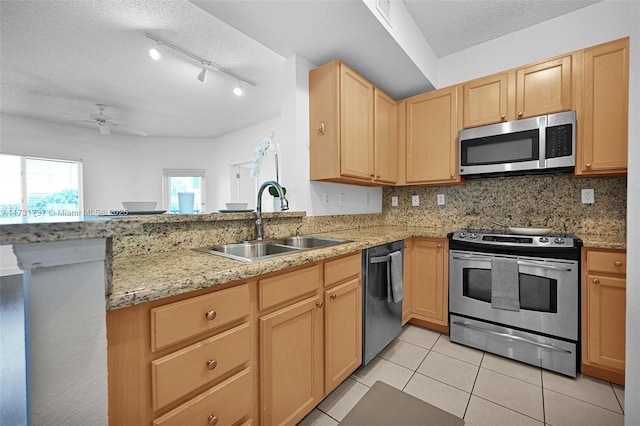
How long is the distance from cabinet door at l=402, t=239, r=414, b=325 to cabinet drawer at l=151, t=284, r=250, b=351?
176cm

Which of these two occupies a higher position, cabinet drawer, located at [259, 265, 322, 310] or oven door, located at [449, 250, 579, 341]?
cabinet drawer, located at [259, 265, 322, 310]

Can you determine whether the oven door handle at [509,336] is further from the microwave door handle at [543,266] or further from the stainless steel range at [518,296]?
the microwave door handle at [543,266]

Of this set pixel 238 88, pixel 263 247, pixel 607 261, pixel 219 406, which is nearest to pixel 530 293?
pixel 607 261

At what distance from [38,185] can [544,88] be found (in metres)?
7.71

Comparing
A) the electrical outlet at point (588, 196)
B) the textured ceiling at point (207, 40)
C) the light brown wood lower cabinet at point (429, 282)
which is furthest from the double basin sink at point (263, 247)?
the electrical outlet at point (588, 196)

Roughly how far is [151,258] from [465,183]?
2746 mm

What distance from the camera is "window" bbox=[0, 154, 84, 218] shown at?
4688 millimetres

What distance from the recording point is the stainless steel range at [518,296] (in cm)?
182

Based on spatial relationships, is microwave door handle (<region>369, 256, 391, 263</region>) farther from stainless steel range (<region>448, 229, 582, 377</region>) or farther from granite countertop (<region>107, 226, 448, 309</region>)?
stainless steel range (<region>448, 229, 582, 377</region>)

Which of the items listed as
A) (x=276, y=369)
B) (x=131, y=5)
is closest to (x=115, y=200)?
(x=131, y=5)

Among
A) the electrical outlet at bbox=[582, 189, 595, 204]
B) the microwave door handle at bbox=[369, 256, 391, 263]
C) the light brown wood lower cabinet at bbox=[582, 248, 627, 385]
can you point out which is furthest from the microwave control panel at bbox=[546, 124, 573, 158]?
the microwave door handle at bbox=[369, 256, 391, 263]

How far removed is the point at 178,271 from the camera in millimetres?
985

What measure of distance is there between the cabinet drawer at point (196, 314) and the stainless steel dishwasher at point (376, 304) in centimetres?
96

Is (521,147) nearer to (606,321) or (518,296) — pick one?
(518,296)
